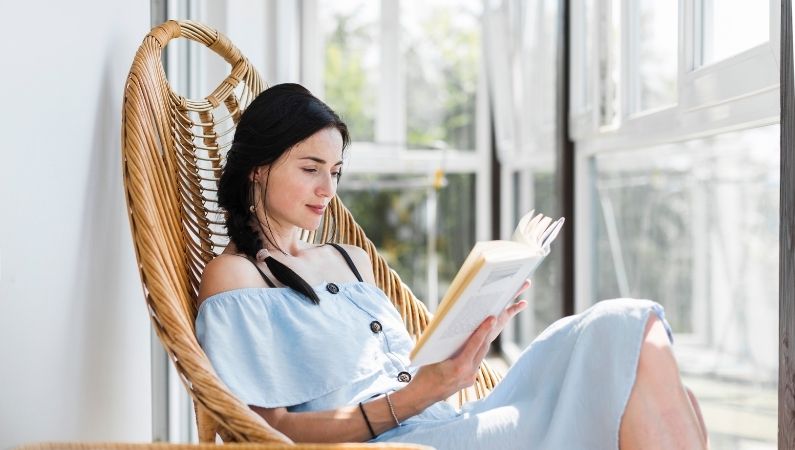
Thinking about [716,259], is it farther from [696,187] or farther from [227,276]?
[227,276]

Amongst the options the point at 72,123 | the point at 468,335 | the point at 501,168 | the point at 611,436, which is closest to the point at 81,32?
the point at 72,123

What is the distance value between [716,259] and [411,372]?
95 cm

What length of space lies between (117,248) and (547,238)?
0.82 metres

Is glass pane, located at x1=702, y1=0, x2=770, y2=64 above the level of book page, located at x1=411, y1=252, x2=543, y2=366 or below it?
above

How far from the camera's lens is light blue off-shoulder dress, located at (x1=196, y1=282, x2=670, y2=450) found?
4.81ft

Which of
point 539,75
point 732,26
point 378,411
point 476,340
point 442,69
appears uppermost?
point 442,69

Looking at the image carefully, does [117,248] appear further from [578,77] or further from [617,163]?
[578,77]

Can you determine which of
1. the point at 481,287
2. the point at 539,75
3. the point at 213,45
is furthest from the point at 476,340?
the point at 539,75

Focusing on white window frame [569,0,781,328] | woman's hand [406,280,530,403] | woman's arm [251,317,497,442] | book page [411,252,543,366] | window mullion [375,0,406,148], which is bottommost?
woman's arm [251,317,497,442]

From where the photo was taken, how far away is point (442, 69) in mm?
5723

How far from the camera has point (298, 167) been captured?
1829 millimetres

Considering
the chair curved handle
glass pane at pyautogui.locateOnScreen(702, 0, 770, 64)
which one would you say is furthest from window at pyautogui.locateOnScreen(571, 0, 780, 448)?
the chair curved handle

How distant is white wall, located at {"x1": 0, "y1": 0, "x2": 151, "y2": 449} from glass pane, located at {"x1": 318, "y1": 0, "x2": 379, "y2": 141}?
3.57 meters

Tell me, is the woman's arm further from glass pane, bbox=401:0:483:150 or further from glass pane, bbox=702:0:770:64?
glass pane, bbox=401:0:483:150
